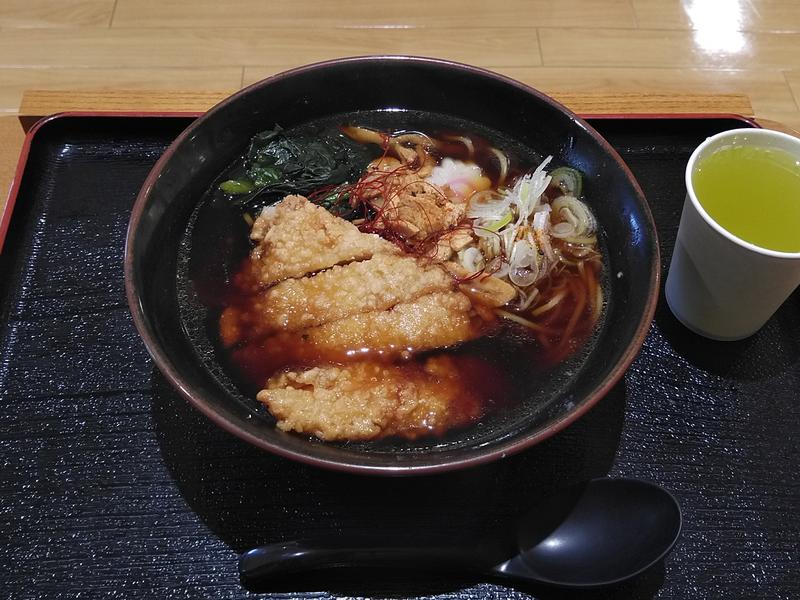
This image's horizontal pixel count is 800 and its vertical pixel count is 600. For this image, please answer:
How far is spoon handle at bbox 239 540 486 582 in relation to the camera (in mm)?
1387

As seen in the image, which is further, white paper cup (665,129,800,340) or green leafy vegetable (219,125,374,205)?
green leafy vegetable (219,125,374,205)

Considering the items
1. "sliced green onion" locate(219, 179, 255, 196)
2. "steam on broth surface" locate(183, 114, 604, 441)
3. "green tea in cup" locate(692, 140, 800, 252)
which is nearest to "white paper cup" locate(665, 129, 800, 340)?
"green tea in cup" locate(692, 140, 800, 252)

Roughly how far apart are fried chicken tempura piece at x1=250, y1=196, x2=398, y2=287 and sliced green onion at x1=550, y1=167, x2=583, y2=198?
0.54 m

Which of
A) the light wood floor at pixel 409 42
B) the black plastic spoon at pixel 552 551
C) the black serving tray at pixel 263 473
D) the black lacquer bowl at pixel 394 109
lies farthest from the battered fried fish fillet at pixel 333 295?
the light wood floor at pixel 409 42

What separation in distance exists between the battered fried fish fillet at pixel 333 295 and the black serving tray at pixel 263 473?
0.29 meters

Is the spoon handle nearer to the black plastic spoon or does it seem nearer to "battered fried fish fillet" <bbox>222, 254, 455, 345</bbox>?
the black plastic spoon

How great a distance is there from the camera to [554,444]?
1621 mm

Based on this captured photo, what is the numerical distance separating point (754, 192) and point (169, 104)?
193 centimetres

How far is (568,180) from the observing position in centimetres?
190

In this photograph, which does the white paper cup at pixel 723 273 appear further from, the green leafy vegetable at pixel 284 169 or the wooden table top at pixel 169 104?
the green leafy vegetable at pixel 284 169

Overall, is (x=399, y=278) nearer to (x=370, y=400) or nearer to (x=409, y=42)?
(x=370, y=400)

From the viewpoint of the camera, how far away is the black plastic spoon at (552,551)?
1.39 meters

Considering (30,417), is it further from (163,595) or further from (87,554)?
(163,595)

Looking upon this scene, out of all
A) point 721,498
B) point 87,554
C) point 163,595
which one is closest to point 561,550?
point 721,498
